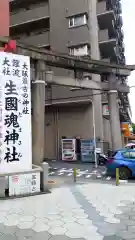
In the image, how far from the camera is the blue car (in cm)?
1145

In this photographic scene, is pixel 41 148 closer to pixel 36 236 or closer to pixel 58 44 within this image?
pixel 36 236

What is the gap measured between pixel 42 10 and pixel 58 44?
13.2ft

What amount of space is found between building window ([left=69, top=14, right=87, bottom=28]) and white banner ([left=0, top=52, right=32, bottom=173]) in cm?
1455

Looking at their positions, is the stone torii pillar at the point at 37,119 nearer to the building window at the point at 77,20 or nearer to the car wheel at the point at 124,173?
the car wheel at the point at 124,173

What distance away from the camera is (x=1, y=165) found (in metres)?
7.94

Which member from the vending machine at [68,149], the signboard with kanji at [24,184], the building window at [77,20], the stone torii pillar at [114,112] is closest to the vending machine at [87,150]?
the vending machine at [68,149]

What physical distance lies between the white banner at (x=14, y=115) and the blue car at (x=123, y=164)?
15.9ft

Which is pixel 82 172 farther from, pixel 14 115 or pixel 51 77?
pixel 14 115

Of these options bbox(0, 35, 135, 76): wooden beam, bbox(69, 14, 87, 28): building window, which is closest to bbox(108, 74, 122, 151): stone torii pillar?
bbox(0, 35, 135, 76): wooden beam

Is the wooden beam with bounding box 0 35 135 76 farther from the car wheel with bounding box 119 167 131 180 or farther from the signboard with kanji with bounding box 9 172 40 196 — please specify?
the car wheel with bounding box 119 167 131 180

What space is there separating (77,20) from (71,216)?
19665mm

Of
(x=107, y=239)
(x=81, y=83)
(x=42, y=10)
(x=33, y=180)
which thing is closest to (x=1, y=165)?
(x=33, y=180)

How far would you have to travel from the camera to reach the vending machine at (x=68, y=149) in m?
20.4

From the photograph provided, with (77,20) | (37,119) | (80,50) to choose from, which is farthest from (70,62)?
(77,20)
